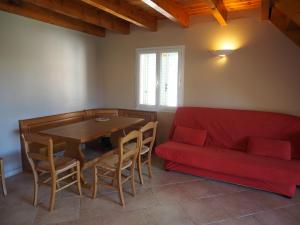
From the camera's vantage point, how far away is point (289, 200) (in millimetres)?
2562

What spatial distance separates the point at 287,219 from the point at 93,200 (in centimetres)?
207

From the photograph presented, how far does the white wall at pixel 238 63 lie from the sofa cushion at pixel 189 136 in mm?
619

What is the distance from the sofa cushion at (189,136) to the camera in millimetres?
3344

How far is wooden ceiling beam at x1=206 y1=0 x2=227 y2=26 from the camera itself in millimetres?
2598

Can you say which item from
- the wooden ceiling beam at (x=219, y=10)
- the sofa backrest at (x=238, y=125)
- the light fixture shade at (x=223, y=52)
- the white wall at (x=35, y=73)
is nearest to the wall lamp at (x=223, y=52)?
the light fixture shade at (x=223, y=52)

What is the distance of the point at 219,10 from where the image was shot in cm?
285

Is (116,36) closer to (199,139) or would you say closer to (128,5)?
(128,5)

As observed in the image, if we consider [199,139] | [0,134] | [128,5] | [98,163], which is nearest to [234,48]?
[199,139]

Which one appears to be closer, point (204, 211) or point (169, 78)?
point (204, 211)

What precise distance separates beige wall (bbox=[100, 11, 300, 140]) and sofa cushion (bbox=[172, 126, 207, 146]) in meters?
0.61

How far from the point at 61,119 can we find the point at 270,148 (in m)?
3.27

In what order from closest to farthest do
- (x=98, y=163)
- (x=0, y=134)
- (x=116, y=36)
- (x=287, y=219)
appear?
(x=287, y=219) → (x=98, y=163) → (x=0, y=134) → (x=116, y=36)

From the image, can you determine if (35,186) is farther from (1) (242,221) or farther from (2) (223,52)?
(2) (223,52)

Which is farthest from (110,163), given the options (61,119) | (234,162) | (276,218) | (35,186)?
(276,218)
